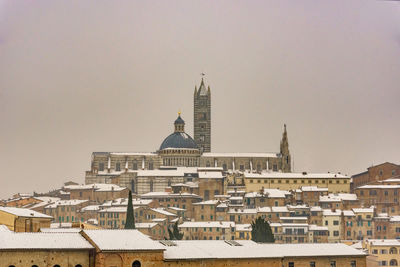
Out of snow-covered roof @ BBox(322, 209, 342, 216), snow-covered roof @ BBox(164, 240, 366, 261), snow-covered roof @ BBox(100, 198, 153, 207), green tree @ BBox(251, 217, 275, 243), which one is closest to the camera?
snow-covered roof @ BBox(164, 240, 366, 261)

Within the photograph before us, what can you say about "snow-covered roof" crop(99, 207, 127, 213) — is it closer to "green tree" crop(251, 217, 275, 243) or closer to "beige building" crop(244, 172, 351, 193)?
"beige building" crop(244, 172, 351, 193)

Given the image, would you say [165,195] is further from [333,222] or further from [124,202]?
[333,222]

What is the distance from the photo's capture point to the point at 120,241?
22266 millimetres

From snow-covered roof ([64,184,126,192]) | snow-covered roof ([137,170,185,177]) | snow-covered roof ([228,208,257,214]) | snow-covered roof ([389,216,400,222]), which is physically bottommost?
snow-covered roof ([389,216,400,222])

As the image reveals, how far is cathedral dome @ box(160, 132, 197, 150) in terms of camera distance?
6612 centimetres

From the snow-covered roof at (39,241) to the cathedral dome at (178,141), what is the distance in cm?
4388

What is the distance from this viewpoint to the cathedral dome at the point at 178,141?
66.1m

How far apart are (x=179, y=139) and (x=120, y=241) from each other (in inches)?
1739

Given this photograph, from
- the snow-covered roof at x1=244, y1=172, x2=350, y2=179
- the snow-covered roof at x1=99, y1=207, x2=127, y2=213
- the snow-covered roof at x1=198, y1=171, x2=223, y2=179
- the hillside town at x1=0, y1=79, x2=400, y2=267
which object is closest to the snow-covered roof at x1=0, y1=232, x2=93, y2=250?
the hillside town at x1=0, y1=79, x2=400, y2=267

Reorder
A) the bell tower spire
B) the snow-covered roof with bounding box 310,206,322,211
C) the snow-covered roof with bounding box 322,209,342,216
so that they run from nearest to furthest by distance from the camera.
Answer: the snow-covered roof with bounding box 322,209,342,216 → the snow-covered roof with bounding box 310,206,322,211 → the bell tower spire

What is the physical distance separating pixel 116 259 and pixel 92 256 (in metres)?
0.62

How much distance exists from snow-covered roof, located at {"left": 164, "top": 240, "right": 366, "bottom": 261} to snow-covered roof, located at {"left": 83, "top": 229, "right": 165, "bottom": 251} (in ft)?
2.06

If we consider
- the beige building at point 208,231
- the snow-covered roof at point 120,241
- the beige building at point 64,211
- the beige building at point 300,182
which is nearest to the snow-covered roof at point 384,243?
the beige building at point 208,231

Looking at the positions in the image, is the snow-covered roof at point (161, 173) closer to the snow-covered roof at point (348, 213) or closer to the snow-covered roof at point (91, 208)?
Answer: the snow-covered roof at point (91, 208)
